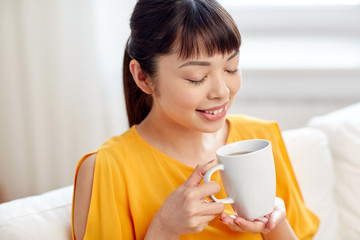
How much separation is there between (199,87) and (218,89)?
0.15ft

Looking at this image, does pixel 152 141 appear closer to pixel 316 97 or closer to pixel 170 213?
pixel 170 213

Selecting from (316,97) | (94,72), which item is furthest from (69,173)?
(316,97)

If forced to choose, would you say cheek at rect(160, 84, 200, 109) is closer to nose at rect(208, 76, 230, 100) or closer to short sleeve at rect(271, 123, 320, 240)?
nose at rect(208, 76, 230, 100)

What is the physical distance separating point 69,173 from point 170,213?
1.10 metres

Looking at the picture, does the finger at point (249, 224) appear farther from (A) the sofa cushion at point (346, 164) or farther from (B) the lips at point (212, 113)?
(A) the sofa cushion at point (346, 164)

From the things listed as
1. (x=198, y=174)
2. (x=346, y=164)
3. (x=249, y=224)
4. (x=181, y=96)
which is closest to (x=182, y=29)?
(x=181, y=96)

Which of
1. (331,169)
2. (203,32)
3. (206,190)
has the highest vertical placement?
(203,32)

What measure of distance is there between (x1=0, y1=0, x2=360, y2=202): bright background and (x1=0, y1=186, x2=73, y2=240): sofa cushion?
2.34 feet

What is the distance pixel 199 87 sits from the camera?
1065 mm

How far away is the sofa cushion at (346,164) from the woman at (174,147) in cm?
26

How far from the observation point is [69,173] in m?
2.01

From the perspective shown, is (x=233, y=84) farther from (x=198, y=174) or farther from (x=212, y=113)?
(x=198, y=174)

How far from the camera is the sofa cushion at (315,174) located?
1.52 metres

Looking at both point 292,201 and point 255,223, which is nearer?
point 255,223
